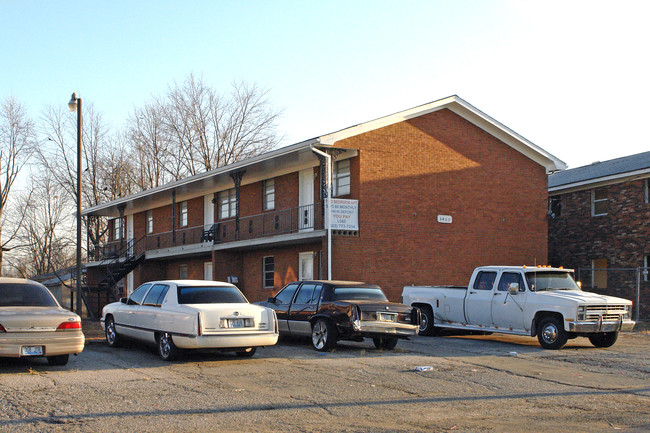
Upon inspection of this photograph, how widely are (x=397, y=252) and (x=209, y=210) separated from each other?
39.6 ft

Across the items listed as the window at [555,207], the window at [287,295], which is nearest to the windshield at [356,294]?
the window at [287,295]

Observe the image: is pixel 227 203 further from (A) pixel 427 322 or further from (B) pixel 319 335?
(B) pixel 319 335

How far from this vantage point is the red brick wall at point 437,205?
78.3 feet

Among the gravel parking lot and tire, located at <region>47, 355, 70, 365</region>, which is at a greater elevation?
tire, located at <region>47, 355, 70, 365</region>

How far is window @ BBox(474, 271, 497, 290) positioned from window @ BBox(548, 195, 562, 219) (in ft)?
50.4

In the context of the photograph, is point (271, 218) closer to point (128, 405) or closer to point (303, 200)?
point (303, 200)

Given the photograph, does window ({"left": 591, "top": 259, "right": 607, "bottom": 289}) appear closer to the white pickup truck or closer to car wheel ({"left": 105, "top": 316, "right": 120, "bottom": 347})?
the white pickup truck

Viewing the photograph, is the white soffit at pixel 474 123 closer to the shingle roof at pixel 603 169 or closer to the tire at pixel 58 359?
the shingle roof at pixel 603 169

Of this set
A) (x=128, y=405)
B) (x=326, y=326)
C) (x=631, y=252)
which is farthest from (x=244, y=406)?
(x=631, y=252)

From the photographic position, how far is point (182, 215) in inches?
1423

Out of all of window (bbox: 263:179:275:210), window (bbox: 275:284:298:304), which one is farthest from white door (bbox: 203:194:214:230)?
window (bbox: 275:284:298:304)

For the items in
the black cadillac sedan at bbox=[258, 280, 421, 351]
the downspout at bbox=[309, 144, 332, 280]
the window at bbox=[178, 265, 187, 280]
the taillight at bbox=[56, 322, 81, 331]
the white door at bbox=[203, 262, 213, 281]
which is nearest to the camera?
the taillight at bbox=[56, 322, 81, 331]

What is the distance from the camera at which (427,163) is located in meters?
25.3

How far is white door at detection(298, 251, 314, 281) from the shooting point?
25734 mm
